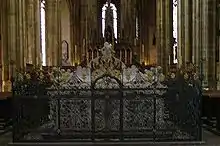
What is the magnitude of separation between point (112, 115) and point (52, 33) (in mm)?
21610

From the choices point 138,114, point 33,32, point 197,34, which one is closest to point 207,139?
point 138,114

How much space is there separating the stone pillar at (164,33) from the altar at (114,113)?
1700 cm

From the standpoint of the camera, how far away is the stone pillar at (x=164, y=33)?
25.6 m

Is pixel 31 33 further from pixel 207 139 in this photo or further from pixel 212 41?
pixel 207 139

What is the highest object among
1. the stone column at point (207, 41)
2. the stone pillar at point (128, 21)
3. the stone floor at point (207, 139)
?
the stone pillar at point (128, 21)

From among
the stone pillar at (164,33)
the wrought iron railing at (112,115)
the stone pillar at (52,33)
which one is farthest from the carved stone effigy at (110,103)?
the stone pillar at (52,33)

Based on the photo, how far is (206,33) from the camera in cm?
1597

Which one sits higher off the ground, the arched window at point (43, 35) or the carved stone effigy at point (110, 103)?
the arched window at point (43, 35)

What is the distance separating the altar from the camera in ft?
26.9

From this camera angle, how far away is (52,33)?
96.4ft

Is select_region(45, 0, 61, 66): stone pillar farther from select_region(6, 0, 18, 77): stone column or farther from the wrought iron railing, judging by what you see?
the wrought iron railing

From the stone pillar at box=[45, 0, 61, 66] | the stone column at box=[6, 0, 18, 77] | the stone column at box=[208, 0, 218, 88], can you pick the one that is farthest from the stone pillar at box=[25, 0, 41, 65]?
the stone column at box=[208, 0, 218, 88]

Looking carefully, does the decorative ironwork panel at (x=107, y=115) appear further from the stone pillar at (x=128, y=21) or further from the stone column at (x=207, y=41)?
the stone pillar at (x=128, y=21)

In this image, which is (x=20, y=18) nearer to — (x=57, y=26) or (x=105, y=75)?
(x=57, y=26)
